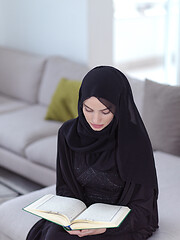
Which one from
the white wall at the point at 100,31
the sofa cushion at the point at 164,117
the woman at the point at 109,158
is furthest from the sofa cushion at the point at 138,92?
the woman at the point at 109,158

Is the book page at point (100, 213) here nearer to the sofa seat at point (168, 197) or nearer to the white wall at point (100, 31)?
the sofa seat at point (168, 197)

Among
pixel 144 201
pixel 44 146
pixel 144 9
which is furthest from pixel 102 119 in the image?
pixel 144 9

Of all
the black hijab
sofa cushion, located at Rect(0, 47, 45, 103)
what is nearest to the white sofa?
sofa cushion, located at Rect(0, 47, 45, 103)

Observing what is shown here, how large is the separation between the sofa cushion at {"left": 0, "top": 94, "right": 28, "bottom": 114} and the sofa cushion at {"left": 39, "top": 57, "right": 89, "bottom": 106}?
21 centimetres

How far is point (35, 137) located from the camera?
343cm

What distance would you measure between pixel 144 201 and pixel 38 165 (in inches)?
61.9

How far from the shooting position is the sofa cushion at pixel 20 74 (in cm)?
425

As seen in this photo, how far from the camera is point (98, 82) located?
5.61ft

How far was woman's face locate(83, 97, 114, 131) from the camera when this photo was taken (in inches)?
68.4

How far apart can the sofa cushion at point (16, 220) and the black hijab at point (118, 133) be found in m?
0.49

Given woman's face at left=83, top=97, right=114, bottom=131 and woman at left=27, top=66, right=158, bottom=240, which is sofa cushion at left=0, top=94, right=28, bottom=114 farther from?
woman's face at left=83, top=97, right=114, bottom=131

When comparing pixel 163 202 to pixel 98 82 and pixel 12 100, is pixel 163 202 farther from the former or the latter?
pixel 12 100

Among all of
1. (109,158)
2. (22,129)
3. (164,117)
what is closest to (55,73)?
(22,129)

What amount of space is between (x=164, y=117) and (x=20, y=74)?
190 cm
